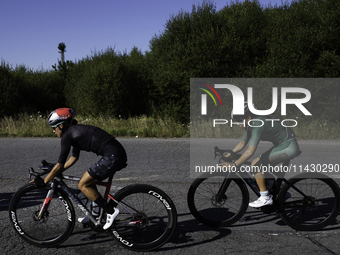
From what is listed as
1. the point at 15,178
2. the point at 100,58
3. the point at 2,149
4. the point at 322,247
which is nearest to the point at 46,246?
the point at 322,247

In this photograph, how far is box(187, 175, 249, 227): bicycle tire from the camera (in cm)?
440

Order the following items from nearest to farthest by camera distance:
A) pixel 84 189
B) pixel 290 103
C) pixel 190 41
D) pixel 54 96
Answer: pixel 84 189 → pixel 290 103 → pixel 190 41 → pixel 54 96

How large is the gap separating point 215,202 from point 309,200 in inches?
49.0

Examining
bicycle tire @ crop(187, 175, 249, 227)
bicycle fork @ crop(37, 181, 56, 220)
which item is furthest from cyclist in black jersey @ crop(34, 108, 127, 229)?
bicycle tire @ crop(187, 175, 249, 227)

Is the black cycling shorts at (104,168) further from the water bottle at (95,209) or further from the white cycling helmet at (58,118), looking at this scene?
the white cycling helmet at (58,118)

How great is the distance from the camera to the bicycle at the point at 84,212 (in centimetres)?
376

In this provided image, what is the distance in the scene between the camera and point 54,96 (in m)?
22.3

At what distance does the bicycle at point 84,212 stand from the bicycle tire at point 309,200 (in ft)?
5.22

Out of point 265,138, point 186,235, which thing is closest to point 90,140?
point 186,235

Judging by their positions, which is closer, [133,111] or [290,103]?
[290,103]

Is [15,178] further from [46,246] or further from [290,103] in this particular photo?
[290,103]

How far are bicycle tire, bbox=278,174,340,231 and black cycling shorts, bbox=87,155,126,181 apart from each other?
2198mm

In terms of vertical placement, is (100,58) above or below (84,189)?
above

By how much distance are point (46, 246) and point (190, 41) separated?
16.2 meters
